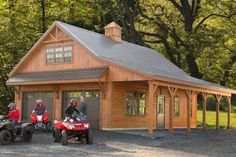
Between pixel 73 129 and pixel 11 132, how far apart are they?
8.31ft

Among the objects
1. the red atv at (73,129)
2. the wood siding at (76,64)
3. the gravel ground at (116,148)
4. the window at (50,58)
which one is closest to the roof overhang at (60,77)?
the wood siding at (76,64)

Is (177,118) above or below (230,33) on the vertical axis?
below

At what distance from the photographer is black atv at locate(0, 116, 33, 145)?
1772 centimetres

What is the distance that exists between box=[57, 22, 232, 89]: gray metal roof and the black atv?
6.74 metres

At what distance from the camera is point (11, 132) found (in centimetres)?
1812

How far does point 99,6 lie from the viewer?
141ft

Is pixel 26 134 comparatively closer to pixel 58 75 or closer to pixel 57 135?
pixel 57 135

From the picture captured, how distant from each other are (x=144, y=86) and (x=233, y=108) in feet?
88.0

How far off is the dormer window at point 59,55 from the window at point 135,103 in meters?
4.16

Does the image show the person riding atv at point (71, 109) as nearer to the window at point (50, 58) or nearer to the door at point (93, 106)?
the door at point (93, 106)

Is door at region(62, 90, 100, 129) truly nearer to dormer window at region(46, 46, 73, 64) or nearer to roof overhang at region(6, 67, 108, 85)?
roof overhang at region(6, 67, 108, 85)

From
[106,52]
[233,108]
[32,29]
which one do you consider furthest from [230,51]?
[106,52]

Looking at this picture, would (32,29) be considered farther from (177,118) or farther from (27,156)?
(27,156)

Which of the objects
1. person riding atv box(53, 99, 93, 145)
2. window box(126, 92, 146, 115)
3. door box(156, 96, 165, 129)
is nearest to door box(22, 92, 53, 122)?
window box(126, 92, 146, 115)
